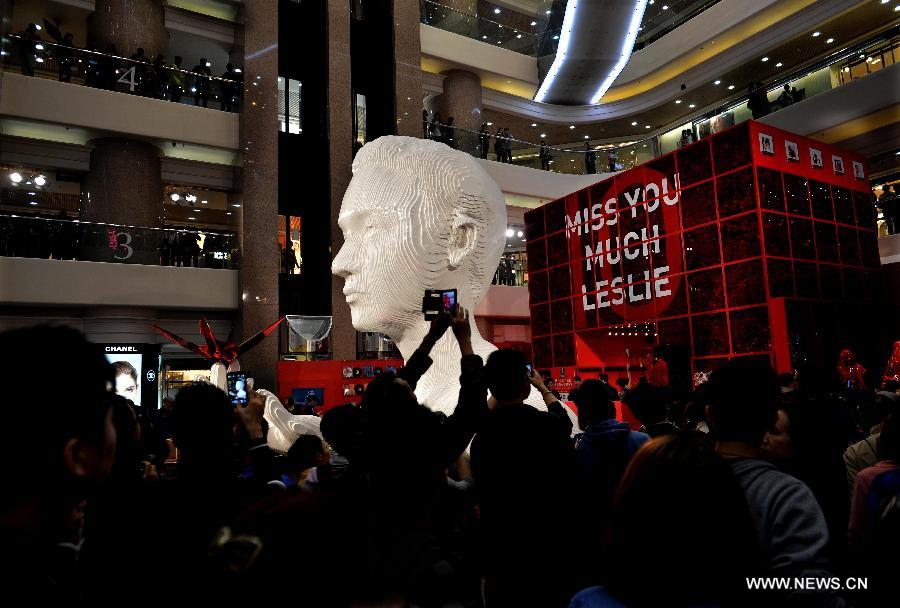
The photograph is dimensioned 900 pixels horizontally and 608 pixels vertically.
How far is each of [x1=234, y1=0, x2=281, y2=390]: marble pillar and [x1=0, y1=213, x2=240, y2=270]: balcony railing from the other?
52cm

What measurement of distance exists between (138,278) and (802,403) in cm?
1163

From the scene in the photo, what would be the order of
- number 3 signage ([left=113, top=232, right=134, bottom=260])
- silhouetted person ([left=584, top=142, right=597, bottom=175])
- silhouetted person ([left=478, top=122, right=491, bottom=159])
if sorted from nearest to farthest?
number 3 signage ([left=113, top=232, right=134, bottom=260])
silhouetted person ([left=478, top=122, right=491, bottom=159])
silhouetted person ([left=584, top=142, right=597, bottom=175])

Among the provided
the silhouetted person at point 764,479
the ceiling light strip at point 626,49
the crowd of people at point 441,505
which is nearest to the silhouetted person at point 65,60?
the ceiling light strip at point 626,49

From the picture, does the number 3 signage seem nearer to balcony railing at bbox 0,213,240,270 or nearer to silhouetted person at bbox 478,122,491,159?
balcony railing at bbox 0,213,240,270

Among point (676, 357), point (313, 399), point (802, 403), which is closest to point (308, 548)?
point (802, 403)

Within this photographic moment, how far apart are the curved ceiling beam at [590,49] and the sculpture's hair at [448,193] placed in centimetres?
1148

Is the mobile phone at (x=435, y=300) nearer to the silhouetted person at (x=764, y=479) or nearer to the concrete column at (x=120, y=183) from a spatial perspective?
the silhouetted person at (x=764, y=479)

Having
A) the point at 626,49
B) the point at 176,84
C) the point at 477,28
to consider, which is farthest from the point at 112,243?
the point at 626,49

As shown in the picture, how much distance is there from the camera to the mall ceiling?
48.0ft

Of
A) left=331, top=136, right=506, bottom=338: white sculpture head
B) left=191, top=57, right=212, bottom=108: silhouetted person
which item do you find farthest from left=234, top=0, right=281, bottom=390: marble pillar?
left=331, top=136, right=506, bottom=338: white sculpture head

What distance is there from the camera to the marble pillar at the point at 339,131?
44.7 ft

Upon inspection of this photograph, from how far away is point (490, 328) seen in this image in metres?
16.9

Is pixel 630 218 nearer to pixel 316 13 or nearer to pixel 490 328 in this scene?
pixel 490 328

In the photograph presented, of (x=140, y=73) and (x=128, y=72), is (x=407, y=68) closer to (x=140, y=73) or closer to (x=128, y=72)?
(x=140, y=73)
